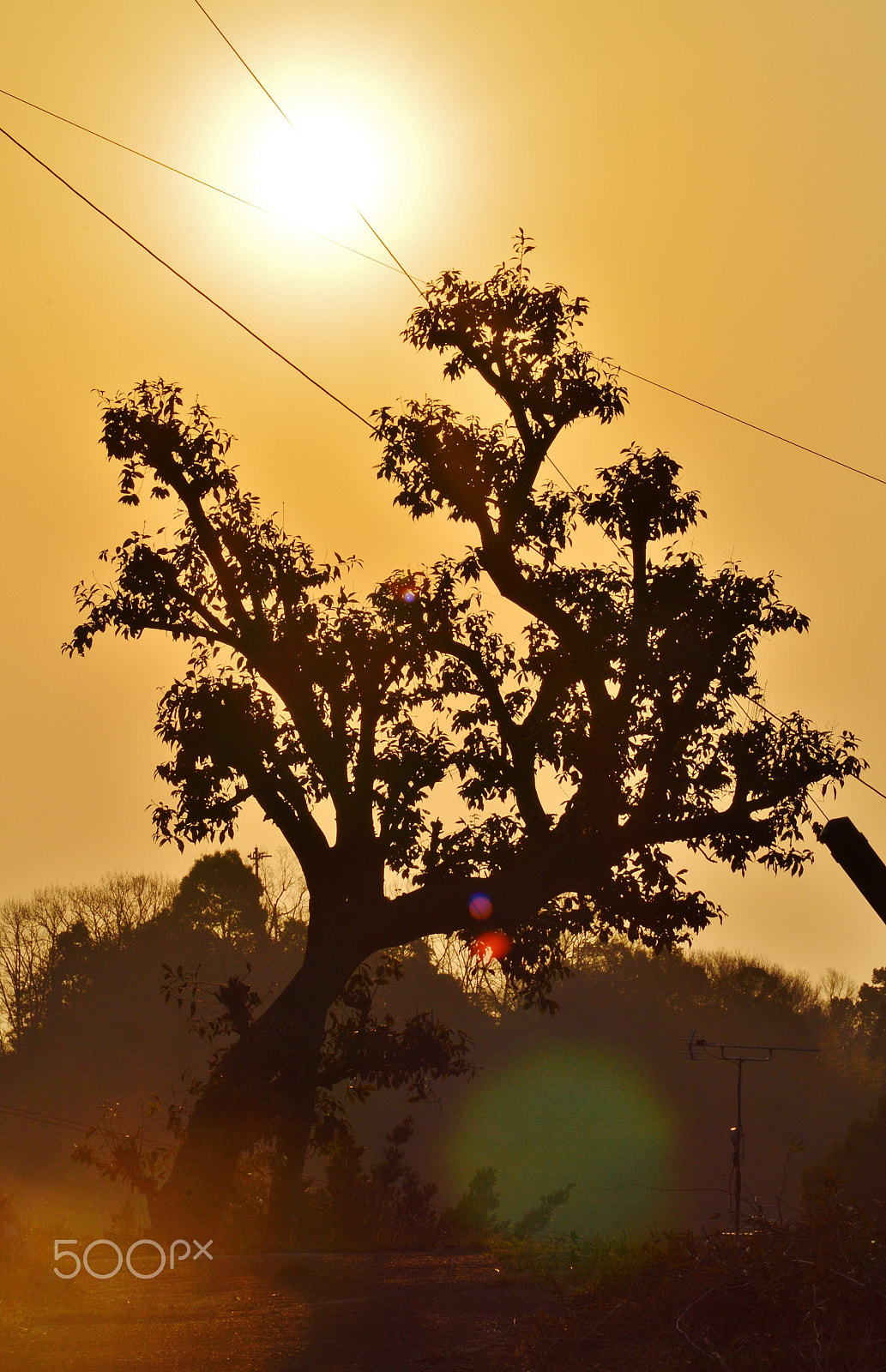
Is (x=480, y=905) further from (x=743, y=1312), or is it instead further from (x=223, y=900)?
(x=223, y=900)

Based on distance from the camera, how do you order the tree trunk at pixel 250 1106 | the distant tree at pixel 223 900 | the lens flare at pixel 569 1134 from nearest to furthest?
1. the tree trunk at pixel 250 1106
2. the distant tree at pixel 223 900
3. the lens flare at pixel 569 1134

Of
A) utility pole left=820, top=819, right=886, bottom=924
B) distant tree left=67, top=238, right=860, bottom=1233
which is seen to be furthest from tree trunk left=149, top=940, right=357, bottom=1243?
utility pole left=820, top=819, right=886, bottom=924

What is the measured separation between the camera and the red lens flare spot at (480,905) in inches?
512

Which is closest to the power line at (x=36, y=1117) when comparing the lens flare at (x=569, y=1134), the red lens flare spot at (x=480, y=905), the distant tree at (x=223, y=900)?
the distant tree at (x=223, y=900)

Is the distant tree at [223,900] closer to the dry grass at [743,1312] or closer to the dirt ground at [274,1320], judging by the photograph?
the dirt ground at [274,1320]

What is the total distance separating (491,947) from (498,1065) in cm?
6537

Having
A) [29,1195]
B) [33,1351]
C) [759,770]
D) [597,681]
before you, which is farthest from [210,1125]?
[29,1195]

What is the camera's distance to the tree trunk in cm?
1222

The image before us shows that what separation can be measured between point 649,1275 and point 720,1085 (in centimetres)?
7743

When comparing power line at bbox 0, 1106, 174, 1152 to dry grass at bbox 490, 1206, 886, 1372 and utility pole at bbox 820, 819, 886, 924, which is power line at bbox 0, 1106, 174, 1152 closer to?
dry grass at bbox 490, 1206, 886, 1372

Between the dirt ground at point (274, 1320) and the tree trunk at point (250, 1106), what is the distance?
184 cm

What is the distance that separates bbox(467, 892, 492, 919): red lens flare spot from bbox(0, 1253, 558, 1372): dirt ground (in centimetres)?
396

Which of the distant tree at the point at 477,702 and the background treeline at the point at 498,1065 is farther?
the background treeline at the point at 498,1065

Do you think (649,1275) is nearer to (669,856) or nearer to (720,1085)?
(669,856)
